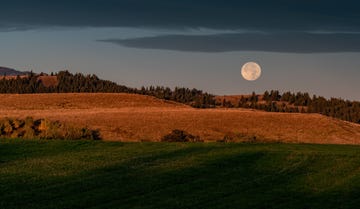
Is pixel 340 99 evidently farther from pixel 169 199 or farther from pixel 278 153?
pixel 169 199

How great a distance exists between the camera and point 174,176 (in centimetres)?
2550

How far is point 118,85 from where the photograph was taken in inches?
4670

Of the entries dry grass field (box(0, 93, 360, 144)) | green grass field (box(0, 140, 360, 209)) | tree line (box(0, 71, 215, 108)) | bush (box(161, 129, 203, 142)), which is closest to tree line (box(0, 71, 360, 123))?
tree line (box(0, 71, 215, 108))

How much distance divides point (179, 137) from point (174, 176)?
29.3 meters

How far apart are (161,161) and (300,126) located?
123ft

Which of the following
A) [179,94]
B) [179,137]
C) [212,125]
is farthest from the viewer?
[179,94]

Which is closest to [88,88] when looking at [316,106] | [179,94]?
[179,94]

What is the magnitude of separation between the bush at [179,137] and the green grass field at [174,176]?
1696 centimetres

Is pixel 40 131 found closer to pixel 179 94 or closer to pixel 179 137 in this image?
pixel 179 137

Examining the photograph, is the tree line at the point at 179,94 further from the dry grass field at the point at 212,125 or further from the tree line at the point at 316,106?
the dry grass field at the point at 212,125

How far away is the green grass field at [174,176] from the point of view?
827 inches

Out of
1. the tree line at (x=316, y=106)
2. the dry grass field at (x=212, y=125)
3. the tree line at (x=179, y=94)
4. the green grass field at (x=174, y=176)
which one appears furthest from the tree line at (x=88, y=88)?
the green grass field at (x=174, y=176)

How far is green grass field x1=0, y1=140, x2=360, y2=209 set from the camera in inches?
827

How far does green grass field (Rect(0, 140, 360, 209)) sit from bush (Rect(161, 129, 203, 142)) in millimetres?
16962
